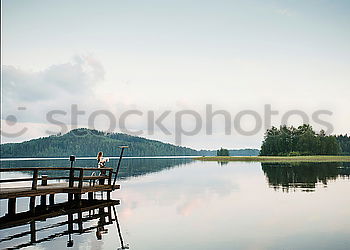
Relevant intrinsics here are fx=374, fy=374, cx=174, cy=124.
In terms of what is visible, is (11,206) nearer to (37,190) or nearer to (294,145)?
(37,190)

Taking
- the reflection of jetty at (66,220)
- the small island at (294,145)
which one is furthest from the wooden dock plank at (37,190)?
the small island at (294,145)

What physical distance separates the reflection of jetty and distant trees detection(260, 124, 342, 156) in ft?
430

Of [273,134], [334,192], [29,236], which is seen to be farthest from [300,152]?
[29,236]

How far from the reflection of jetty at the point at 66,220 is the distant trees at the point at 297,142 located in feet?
430

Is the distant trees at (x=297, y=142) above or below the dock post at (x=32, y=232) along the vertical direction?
above

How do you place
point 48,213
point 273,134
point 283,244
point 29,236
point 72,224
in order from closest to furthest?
point 283,244
point 29,236
point 72,224
point 48,213
point 273,134

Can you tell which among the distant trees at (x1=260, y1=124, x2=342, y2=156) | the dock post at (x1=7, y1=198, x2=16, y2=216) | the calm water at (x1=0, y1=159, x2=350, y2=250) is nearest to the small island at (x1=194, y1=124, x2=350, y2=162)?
the distant trees at (x1=260, y1=124, x2=342, y2=156)

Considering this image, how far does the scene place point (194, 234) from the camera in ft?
55.3

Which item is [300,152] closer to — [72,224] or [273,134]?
[273,134]

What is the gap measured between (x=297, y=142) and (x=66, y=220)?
140 meters

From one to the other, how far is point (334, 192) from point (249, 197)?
7.44 m

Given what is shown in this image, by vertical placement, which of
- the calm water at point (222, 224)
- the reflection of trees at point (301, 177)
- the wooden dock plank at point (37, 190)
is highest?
the wooden dock plank at point (37, 190)

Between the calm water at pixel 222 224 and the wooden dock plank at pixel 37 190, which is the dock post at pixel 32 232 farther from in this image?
the wooden dock plank at pixel 37 190

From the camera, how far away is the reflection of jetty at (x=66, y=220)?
16.2 metres
